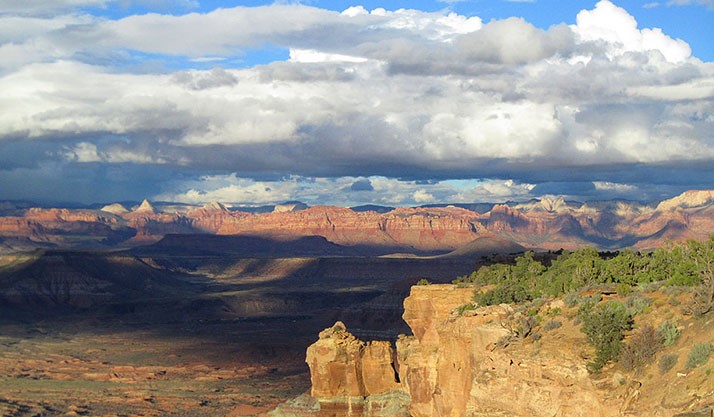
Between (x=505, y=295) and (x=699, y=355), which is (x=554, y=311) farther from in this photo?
(x=505, y=295)

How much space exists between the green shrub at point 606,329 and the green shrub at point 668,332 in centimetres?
120

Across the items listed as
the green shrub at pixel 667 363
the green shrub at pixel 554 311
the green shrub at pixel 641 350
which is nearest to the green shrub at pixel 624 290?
the green shrub at pixel 554 311

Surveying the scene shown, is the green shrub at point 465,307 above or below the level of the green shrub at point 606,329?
below

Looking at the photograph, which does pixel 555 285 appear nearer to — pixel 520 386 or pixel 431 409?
pixel 431 409

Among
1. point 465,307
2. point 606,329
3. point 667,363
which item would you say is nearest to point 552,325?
point 606,329

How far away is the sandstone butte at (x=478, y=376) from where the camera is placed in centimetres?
2538

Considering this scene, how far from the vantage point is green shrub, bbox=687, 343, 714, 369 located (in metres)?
24.7

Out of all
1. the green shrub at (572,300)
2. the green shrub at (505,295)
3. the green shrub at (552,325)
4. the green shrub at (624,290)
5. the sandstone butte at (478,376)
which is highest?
the green shrub at (624,290)

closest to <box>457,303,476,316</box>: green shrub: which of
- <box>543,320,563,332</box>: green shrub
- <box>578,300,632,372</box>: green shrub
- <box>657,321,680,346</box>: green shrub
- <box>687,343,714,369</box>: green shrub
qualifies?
<box>543,320,563,332</box>: green shrub

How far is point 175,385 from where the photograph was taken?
11856 cm

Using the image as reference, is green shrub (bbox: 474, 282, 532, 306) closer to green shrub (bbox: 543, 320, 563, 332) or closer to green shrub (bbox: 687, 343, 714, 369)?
green shrub (bbox: 543, 320, 563, 332)

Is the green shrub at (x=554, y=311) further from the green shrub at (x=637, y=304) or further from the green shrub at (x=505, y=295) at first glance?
the green shrub at (x=505, y=295)

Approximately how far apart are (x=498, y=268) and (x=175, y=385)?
7353 cm

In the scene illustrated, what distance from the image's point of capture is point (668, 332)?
27.5 meters
